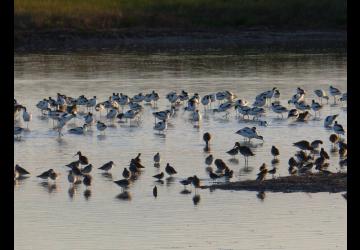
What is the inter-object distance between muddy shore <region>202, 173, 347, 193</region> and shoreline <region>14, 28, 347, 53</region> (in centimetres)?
2849

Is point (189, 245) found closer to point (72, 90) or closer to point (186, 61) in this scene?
point (72, 90)

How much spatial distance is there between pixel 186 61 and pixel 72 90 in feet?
29.0

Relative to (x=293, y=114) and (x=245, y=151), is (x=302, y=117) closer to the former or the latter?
(x=293, y=114)

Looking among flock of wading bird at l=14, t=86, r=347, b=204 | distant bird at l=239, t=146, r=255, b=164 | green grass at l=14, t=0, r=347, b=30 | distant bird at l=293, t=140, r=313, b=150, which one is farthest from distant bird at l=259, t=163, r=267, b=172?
green grass at l=14, t=0, r=347, b=30

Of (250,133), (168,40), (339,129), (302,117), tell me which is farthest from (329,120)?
(168,40)

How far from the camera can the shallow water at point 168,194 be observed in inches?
520

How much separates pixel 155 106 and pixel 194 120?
311cm

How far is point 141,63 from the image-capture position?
3903 cm

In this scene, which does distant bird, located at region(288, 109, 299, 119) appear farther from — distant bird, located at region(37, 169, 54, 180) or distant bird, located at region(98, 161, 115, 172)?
distant bird, located at region(37, 169, 54, 180)

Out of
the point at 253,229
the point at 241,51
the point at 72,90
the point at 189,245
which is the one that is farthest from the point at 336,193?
the point at 241,51

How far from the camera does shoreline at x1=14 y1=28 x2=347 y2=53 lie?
45375 millimetres

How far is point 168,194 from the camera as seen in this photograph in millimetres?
15953

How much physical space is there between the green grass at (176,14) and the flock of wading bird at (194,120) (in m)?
20.1
